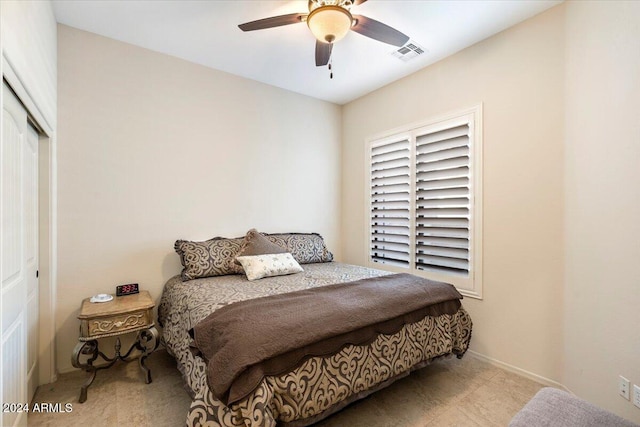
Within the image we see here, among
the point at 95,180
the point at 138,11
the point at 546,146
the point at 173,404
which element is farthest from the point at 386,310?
the point at 138,11

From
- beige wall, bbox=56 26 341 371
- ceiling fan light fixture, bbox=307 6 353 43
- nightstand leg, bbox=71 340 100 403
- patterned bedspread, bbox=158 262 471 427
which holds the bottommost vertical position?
nightstand leg, bbox=71 340 100 403

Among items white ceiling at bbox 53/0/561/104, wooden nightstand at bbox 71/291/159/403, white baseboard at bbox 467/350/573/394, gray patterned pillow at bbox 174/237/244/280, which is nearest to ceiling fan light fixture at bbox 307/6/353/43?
white ceiling at bbox 53/0/561/104

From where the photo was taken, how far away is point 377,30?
2.10m

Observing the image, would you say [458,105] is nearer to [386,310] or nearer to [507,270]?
[507,270]

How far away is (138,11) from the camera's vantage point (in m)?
2.41

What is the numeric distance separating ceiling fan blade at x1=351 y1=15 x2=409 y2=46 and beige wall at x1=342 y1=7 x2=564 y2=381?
1.11 m

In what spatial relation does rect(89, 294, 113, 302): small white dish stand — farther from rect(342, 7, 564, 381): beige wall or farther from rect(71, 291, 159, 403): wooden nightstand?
rect(342, 7, 564, 381): beige wall

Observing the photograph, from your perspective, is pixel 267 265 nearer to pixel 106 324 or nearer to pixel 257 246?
pixel 257 246

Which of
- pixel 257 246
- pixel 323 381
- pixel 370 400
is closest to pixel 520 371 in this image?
pixel 370 400

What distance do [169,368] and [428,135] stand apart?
3376 millimetres

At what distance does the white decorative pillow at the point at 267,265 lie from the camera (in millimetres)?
2789

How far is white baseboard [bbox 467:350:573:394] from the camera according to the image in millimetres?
2330

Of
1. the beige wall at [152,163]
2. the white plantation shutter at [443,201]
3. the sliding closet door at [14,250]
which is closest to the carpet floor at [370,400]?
the sliding closet door at [14,250]

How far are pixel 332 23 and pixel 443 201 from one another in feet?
6.59
